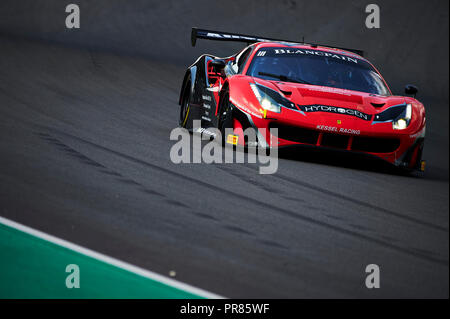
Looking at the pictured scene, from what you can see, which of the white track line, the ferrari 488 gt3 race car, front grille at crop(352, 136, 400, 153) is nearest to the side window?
the ferrari 488 gt3 race car

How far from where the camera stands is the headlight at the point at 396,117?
7.97m

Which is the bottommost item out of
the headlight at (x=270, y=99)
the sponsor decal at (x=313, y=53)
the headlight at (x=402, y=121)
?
the headlight at (x=402, y=121)

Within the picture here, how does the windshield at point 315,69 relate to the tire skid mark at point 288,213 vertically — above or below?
above

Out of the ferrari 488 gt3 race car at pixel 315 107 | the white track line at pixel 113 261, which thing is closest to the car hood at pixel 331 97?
the ferrari 488 gt3 race car at pixel 315 107

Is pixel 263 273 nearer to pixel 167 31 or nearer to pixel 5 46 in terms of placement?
pixel 5 46

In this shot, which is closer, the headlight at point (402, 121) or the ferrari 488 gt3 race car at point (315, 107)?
the ferrari 488 gt3 race car at point (315, 107)

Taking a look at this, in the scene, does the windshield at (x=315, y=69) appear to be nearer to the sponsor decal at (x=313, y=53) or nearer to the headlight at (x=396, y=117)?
the sponsor decal at (x=313, y=53)

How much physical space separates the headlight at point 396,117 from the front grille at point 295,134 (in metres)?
0.60

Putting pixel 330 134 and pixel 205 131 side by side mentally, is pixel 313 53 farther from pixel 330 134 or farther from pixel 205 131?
pixel 330 134

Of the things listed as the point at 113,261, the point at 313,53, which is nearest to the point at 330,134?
the point at 313,53

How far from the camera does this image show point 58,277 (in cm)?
384

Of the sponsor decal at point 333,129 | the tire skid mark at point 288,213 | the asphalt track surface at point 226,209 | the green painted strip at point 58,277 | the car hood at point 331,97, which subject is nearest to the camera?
the green painted strip at point 58,277

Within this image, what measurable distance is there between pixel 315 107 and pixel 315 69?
108 centimetres

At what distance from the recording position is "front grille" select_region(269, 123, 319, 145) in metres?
7.83
